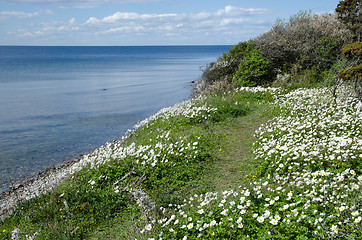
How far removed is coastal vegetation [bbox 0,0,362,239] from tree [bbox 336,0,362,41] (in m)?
5.99

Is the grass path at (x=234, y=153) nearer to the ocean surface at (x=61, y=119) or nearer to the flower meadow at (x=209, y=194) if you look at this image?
the flower meadow at (x=209, y=194)

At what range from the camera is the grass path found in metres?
7.10

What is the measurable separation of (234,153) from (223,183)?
74.7 inches

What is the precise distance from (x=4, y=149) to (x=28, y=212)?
929 centimetres

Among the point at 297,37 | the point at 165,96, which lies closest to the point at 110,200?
the point at 297,37

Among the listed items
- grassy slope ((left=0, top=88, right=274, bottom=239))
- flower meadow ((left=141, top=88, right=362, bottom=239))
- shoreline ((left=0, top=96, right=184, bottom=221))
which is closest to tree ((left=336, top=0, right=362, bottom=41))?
grassy slope ((left=0, top=88, right=274, bottom=239))

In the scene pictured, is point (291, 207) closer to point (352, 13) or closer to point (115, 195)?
point (115, 195)

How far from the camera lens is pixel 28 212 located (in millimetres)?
6562

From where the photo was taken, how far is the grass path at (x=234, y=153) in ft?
23.3

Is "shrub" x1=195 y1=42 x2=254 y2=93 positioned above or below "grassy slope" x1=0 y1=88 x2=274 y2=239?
above

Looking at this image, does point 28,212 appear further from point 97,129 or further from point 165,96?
point 165,96

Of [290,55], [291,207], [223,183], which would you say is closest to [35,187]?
[223,183]

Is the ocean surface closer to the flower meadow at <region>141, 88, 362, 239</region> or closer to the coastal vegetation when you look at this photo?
the coastal vegetation

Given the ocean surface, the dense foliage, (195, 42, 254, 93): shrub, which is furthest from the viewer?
(195, 42, 254, 93): shrub
